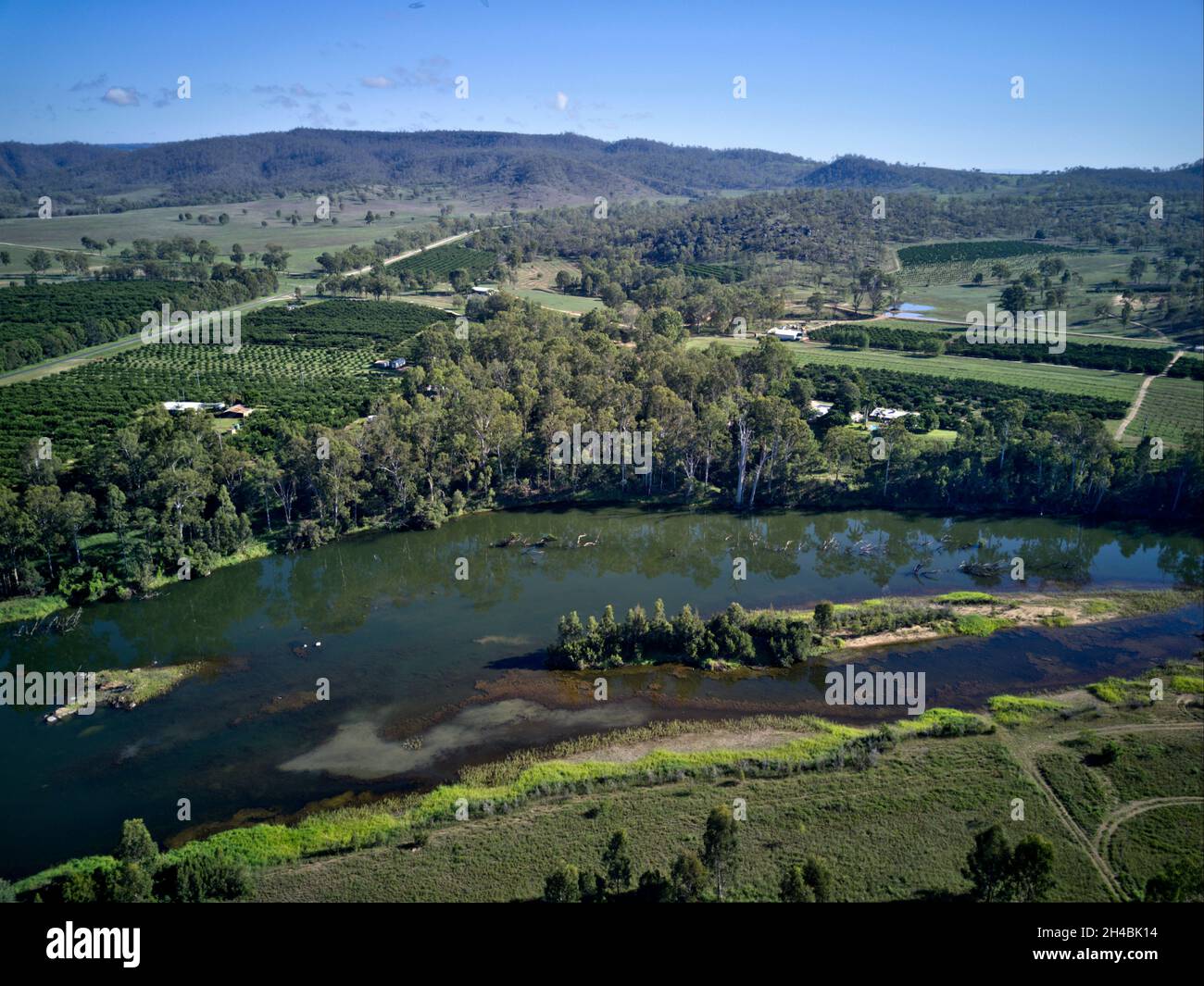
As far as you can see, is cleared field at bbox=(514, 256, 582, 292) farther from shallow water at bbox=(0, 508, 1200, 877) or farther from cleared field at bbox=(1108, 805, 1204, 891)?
cleared field at bbox=(1108, 805, 1204, 891)

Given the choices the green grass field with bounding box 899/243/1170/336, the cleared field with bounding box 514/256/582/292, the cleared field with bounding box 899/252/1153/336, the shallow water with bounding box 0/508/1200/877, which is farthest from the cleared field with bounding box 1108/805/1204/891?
the cleared field with bounding box 514/256/582/292

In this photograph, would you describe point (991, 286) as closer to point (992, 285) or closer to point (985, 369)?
point (992, 285)

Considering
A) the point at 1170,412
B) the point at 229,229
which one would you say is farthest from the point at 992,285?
the point at 229,229

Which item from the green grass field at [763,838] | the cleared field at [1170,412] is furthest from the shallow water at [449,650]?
the cleared field at [1170,412]

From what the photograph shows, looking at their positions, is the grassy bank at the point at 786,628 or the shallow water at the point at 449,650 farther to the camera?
the grassy bank at the point at 786,628

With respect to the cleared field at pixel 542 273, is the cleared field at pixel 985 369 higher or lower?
lower

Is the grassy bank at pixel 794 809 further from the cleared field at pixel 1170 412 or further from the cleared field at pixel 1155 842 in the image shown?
the cleared field at pixel 1170 412
